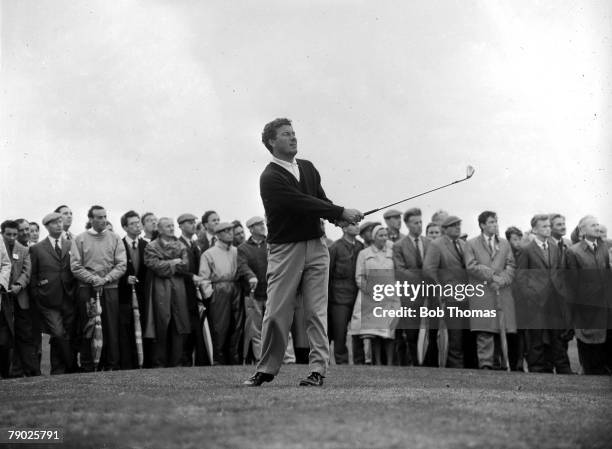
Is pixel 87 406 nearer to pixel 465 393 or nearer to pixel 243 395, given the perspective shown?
pixel 243 395

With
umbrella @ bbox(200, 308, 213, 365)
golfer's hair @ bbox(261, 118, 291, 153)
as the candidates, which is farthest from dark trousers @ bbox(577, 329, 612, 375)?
golfer's hair @ bbox(261, 118, 291, 153)

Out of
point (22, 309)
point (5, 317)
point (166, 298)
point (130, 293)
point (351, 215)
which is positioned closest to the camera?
point (351, 215)

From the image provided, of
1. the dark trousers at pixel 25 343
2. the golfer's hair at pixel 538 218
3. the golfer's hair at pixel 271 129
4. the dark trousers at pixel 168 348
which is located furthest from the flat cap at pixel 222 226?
the golfer's hair at pixel 271 129

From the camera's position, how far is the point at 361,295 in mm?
17219

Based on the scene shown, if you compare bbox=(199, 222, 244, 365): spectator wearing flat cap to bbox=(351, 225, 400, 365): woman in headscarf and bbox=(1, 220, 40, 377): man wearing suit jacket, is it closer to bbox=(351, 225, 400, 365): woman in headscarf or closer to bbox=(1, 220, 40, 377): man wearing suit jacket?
bbox=(351, 225, 400, 365): woman in headscarf

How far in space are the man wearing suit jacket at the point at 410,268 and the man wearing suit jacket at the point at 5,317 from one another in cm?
623

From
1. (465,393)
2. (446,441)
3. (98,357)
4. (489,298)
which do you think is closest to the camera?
(446,441)

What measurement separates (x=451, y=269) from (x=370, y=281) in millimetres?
1470

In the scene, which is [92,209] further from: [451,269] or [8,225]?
[451,269]

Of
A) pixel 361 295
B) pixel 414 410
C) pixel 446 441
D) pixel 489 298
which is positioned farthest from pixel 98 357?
pixel 446 441

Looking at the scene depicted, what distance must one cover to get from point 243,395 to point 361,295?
877cm

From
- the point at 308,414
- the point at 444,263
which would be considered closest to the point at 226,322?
the point at 444,263

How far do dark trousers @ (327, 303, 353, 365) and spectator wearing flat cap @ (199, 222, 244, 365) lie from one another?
5.25ft

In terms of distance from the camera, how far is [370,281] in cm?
1709
